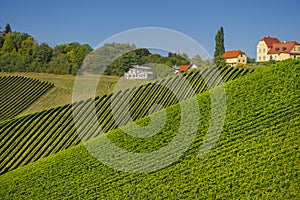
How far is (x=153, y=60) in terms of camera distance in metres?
21.8

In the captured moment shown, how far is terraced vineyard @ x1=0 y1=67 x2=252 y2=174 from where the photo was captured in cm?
1656

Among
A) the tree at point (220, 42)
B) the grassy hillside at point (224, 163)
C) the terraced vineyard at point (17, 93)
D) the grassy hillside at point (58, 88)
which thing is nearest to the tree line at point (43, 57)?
the grassy hillside at point (58, 88)

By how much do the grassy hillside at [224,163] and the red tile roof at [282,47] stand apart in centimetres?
2584

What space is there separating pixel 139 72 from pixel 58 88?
35.4 feet

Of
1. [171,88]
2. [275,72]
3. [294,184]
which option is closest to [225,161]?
[294,184]

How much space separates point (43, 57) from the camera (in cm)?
4378

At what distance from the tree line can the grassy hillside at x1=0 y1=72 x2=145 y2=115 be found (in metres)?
1.72

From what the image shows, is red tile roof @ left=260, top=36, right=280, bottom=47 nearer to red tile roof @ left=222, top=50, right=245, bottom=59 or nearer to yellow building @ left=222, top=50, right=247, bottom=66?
yellow building @ left=222, top=50, right=247, bottom=66

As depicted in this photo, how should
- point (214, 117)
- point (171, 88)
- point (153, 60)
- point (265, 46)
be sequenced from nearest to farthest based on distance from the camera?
point (214, 117) < point (171, 88) < point (153, 60) < point (265, 46)

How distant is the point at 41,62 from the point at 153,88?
25.0 m

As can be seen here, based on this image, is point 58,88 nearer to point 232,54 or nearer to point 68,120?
point 68,120

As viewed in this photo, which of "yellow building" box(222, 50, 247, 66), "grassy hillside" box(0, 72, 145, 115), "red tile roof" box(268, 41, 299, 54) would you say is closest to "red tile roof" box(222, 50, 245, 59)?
"yellow building" box(222, 50, 247, 66)

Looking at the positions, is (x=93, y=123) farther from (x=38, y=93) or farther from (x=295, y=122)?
(x=38, y=93)

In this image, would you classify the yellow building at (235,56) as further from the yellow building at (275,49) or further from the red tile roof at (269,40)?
the red tile roof at (269,40)
